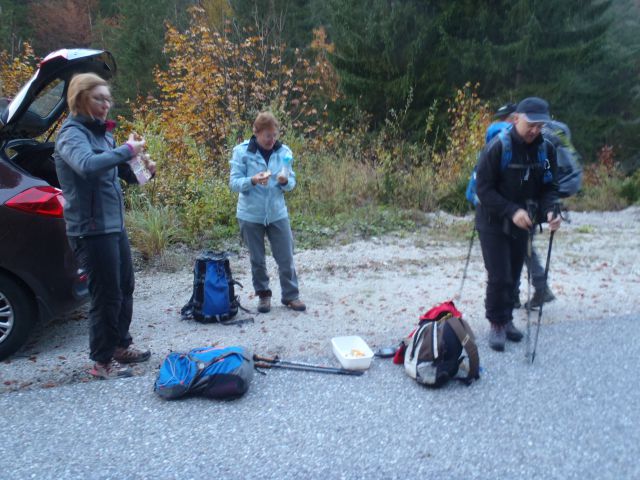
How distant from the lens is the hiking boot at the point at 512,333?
185 inches

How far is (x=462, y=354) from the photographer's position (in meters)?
4.00

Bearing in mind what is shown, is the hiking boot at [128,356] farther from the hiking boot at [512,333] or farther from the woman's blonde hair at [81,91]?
the hiking boot at [512,333]

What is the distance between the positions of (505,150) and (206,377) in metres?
2.69

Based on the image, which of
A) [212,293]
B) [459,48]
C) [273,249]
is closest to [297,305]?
[273,249]

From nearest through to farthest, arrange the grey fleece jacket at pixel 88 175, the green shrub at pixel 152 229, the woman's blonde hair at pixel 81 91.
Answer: the grey fleece jacket at pixel 88 175 < the woman's blonde hair at pixel 81 91 < the green shrub at pixel 152 229

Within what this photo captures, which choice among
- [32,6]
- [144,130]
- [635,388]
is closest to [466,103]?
[144,130]

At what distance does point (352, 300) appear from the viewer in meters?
5.81

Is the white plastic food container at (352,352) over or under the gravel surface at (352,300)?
over

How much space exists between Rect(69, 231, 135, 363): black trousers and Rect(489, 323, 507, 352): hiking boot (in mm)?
2827

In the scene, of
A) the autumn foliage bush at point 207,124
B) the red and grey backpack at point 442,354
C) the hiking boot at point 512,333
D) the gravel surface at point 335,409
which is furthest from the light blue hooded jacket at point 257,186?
the autumn foliage bush at point 207,124

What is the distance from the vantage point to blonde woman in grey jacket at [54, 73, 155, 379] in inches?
143

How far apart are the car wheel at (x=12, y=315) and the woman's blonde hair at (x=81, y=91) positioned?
142 cm

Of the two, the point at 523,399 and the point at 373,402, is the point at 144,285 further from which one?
the point at 523,399

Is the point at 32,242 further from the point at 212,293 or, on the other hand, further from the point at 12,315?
the point at 212,293
